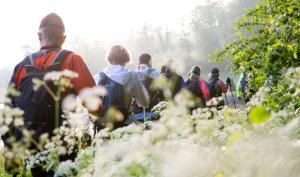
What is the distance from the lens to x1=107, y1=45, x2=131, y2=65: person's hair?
20.3ft

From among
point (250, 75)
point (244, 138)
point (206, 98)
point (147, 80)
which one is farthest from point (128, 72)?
point (206, 98)

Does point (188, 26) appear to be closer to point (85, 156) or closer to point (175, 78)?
point (175, 78)

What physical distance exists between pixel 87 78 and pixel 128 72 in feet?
6.94

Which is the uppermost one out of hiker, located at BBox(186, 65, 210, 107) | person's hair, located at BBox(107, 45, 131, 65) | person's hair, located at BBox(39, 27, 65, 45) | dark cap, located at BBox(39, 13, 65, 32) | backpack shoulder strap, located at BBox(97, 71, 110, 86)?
dark cap, located at BBox(39, 13, 65, 32)

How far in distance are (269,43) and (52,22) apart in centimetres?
242

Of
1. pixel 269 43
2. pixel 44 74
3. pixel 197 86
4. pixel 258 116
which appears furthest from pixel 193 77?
pixel 258 116

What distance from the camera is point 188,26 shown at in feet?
291

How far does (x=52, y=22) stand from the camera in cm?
421

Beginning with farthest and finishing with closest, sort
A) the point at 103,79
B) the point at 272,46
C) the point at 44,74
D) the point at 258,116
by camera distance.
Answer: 1. the point at 103,79
2. the point at 272,46
3. the point at 44,74
4. the point at 258,116

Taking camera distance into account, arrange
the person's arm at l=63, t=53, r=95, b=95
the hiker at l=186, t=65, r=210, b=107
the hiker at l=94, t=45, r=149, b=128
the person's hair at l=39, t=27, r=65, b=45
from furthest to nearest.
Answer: the hiker at l=186, t=65, r=210, b=107
the hiker at l=94, t=45, r=149, b=128
the person's hair at l=39, t=27, r=65, b=45
the person's arm at l=63, t=53, r=95, b=95

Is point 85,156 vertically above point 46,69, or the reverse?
point 46,69

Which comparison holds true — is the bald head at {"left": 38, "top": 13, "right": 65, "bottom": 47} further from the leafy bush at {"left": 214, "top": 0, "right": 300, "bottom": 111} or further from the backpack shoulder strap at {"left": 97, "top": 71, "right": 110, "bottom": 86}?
the backpack shoulder strap at {"left": 97, "top": 71, "right": 110, "bottom": 86}

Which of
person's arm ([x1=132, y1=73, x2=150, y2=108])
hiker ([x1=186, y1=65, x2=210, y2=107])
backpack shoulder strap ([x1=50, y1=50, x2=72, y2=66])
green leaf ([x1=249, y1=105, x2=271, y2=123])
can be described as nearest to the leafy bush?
person's arm ([x1=132, y1=73, x2=150, y2=108])

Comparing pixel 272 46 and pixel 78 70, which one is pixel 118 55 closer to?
pixel 272 46
